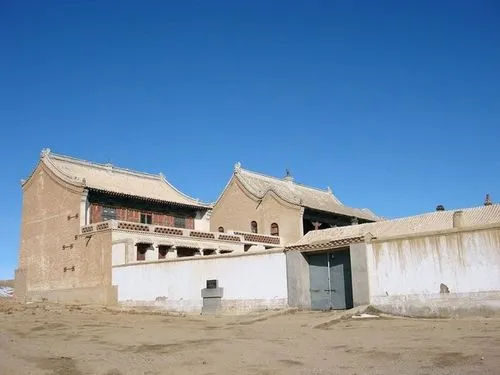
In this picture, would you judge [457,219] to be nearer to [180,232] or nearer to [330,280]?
[330,280]

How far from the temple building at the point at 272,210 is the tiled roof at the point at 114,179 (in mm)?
2586

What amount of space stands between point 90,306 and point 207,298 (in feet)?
24.8

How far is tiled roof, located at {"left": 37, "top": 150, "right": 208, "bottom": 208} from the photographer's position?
3531 cm

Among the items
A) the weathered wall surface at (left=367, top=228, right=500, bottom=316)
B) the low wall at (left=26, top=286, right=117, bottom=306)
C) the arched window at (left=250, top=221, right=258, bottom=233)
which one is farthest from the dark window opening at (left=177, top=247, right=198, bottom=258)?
the weathered wall surface at (left=367, top=228, right=500, bottom=316)

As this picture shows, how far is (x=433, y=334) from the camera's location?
12891 mm

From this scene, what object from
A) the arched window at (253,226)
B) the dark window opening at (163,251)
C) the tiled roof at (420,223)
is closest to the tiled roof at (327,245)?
the tiled roof at (420,223)

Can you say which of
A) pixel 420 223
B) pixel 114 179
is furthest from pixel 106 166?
pixel 420 223

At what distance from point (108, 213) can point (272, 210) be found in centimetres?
→ 1135

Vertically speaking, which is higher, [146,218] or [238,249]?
[146,218]

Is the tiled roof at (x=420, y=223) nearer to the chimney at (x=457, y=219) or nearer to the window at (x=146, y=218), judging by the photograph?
the chimney at (x=457, y=219)

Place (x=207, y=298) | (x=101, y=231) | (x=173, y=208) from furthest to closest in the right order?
1. (x=173, y=208)
2. (x=101, y=231)
3. (x=207, y=298)

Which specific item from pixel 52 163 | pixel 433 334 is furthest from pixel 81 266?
pixel 433 334

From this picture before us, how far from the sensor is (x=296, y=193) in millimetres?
44312

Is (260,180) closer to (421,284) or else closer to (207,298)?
(207,298)
